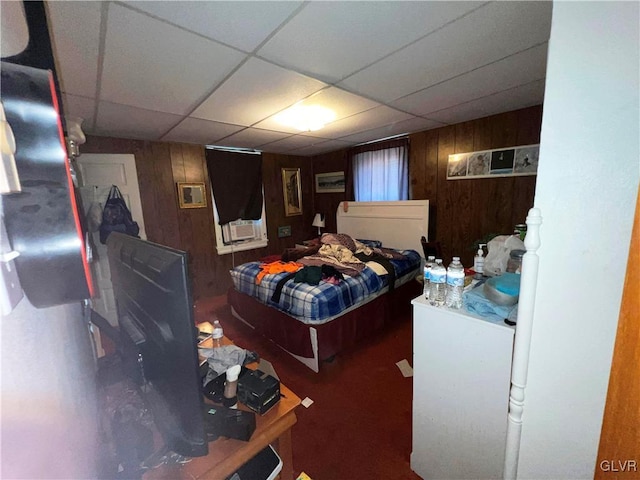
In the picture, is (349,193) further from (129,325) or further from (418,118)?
(129,325)

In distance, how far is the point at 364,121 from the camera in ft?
9.37

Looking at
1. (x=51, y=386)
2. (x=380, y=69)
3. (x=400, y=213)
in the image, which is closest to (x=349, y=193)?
(x=400, y=213)

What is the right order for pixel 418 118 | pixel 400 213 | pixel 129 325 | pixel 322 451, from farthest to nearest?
pixel 400 213
pixel 418 118
pixel 322 451
pixel 129 325

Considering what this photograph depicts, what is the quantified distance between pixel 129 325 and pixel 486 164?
3.55 m

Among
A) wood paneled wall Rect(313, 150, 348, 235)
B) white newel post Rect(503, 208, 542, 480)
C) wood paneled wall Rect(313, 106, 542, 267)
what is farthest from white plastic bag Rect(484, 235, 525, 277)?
wood paneled wall Rect(313, 150, 348, 235)

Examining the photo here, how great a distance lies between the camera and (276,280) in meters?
2.60

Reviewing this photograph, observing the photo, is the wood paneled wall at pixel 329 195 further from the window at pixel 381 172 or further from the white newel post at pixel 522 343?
the white newel post at pixel 522 343

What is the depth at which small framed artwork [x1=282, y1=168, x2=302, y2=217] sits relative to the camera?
4768 millimetres

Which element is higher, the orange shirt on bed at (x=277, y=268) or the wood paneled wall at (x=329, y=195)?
the wood paneled wall at (x=329, y=195)

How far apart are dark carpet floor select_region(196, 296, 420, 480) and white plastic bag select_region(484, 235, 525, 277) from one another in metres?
1.12

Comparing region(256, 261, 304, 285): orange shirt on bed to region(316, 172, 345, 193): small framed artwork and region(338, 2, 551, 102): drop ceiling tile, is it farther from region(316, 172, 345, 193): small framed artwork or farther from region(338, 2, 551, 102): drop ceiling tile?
region(316, 172, 345, 193): small framed artwork

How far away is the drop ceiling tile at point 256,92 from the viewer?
1681 millimetres

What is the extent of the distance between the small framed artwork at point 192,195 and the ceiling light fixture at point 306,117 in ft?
5.83

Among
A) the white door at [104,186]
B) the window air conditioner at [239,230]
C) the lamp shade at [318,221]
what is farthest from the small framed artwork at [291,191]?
the white door at [104,186]
